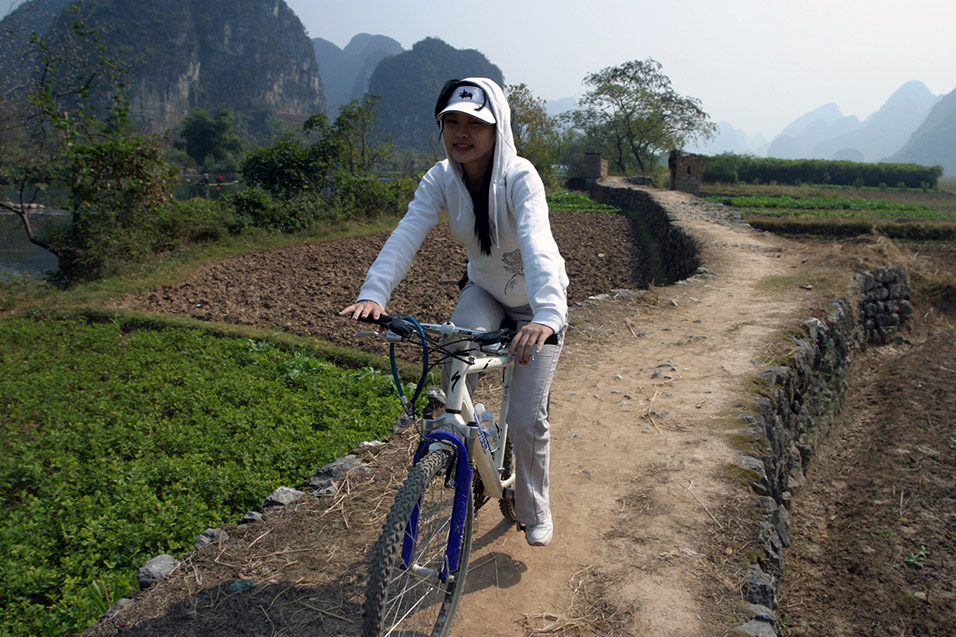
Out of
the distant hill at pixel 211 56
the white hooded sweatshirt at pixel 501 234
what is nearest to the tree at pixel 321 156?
the white hooded sweatshirt at pixel 501 234

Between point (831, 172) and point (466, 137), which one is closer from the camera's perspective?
point (466, 137)

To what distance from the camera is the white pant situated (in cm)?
259

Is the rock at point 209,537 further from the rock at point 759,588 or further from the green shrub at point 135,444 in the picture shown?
the rock at point 759,588

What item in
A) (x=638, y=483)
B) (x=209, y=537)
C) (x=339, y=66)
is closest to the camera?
(x=209, y=537)

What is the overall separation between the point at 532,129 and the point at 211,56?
263ft

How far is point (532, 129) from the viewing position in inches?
1273

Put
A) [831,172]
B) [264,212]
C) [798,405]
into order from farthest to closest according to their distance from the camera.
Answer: [831,172]
[264,212]
[798,405]

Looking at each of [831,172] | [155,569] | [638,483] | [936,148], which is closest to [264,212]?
[155,569]

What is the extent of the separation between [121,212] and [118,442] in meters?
8.52

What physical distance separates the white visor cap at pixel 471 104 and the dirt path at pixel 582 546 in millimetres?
2010

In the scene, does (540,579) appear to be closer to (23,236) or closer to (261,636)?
(261,636)

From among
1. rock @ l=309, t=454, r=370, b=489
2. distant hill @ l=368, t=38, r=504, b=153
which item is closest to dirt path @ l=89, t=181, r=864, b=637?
rock @ l=309, t=454, r=370, b=489

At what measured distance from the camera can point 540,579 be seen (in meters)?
2.87

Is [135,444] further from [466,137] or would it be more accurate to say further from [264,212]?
→ [264,212]
